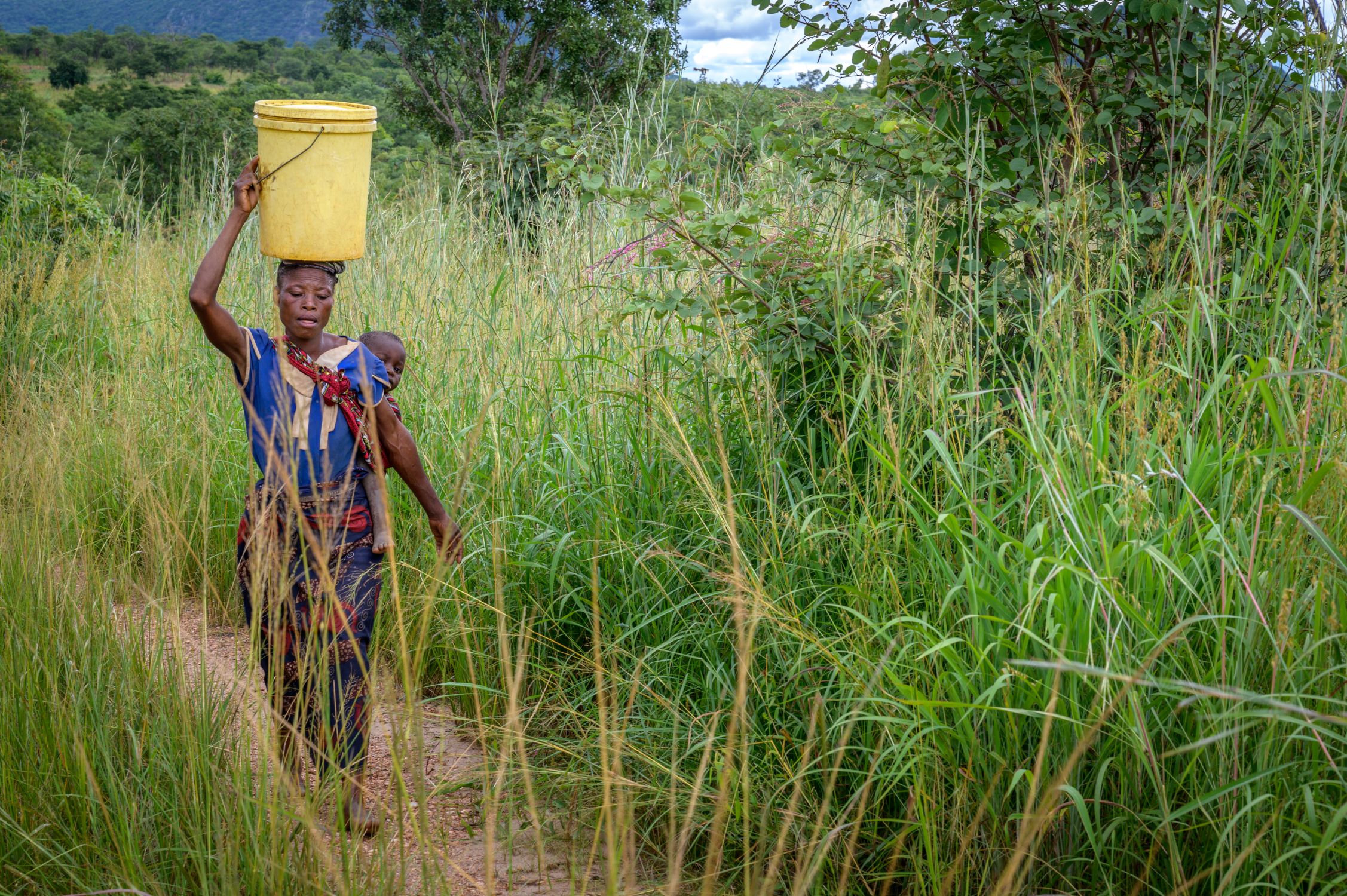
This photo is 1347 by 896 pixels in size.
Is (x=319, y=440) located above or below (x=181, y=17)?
below

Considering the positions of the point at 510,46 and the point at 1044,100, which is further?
the point at 510,46

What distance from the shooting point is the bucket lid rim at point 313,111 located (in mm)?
2475

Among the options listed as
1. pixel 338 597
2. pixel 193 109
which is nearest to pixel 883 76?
pixel 338 597

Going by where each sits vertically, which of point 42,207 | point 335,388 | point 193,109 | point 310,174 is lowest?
point 335,388

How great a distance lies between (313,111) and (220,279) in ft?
1.51

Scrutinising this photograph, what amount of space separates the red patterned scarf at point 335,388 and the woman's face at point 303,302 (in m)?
0.04

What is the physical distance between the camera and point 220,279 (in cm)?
247

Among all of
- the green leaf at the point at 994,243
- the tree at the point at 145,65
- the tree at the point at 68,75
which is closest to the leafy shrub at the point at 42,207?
the green leaf at the point at 994,243

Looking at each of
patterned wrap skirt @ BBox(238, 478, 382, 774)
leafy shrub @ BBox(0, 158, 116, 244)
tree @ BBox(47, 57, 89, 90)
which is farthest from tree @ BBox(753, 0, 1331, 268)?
tree @ BBox(47, 57, 89, 90)

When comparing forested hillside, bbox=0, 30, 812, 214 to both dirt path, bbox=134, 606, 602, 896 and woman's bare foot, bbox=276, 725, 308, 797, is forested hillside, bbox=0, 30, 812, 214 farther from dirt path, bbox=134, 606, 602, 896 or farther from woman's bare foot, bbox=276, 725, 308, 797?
woman's bare foot, bbox=276, 725, 308, 797

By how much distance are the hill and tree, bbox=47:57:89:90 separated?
18.5ft

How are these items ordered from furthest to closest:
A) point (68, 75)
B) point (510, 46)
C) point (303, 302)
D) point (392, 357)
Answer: point (68, 75) < point (510, 46) < point (392, 357) < point (303, 302)

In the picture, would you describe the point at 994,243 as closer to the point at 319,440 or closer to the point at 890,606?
the point at 890,606

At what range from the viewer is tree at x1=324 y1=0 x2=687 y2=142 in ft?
42.3
